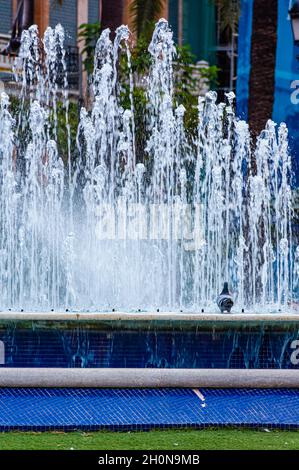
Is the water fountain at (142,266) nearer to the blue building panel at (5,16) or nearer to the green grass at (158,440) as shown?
the green grass at (158,440)

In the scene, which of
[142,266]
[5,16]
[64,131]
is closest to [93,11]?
[5,16]

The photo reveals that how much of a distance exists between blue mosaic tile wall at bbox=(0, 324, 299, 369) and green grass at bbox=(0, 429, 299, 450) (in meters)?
1.94

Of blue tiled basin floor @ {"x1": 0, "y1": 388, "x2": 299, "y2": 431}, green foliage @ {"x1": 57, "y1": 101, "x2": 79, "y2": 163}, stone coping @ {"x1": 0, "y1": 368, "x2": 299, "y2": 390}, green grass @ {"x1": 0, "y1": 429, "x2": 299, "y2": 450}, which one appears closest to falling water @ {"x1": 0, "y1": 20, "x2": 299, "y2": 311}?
green foliage @ {"x1": 57, "y1": 101, "x2": 79, "y2": 163}

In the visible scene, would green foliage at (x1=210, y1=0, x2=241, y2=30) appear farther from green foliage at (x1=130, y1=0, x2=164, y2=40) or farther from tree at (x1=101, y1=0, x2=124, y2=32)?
tree at (x1=101, y1=0, x2=124, y2=32)

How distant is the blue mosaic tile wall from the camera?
11.8m

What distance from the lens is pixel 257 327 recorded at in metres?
11.9

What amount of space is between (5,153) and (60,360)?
6.50 m

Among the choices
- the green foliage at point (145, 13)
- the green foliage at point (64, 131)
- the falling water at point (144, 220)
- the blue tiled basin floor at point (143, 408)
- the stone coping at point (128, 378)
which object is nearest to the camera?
the blue tiled basin floor at point (143, 408)

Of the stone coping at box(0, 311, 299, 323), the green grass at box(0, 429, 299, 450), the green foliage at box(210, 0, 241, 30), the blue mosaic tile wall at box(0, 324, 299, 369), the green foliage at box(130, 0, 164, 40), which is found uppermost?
the green foliage at box(210, 0, 241, 30)

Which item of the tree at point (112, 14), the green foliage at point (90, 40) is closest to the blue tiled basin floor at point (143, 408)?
the tree at point (112, 14)

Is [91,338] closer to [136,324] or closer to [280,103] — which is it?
A: [136,324]

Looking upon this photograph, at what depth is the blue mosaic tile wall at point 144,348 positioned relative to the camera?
11.8m

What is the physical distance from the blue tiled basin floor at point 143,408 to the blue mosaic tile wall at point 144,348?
3.55 ft
